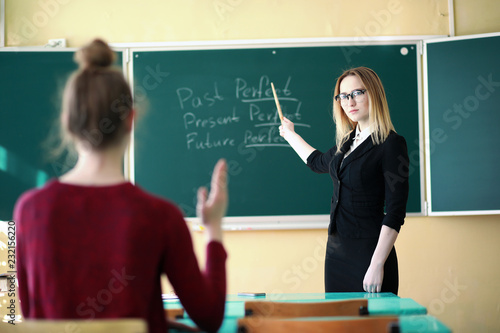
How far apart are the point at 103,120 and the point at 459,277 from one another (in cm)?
353

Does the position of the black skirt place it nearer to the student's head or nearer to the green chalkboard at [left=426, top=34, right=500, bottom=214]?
the student's head


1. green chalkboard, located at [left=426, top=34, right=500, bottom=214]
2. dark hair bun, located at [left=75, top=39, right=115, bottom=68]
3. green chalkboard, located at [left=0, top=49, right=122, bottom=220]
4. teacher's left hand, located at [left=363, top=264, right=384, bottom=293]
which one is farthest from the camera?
green chalkboard, located at [left=0, top=49, right=122, bottom=220]

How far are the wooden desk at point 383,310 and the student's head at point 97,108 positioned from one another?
2.11ft

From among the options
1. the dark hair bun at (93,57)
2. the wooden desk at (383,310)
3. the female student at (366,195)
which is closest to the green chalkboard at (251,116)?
the female student at (366,195)

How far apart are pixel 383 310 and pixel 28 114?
3173 mm

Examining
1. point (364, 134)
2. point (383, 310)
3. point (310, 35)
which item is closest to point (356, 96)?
point (364, 134)

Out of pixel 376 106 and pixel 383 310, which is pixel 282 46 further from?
pixel 383 310

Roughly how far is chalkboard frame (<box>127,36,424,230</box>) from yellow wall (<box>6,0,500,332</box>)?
67 millimetres

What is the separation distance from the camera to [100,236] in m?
1.01

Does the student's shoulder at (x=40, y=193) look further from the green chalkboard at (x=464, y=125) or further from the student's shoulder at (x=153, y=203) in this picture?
the green chalkboard at (x=464, y=125)

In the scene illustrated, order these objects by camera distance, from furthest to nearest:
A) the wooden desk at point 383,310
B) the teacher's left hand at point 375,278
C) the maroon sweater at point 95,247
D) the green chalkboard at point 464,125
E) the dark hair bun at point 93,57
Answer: the green chalkboard at point 464,125 < the teacher's left hand at point 375,278 < the wooden desk at point 383,310 < the dark hair bun at point 93,57 < the maroon sweater at point 95,247

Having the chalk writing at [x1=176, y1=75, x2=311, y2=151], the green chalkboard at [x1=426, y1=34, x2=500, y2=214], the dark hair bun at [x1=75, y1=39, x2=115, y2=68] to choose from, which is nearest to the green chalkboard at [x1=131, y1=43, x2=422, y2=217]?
the chalk writing at [x1=176, y1=75, x2=311, y2=151]

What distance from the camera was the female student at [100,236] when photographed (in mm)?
1009

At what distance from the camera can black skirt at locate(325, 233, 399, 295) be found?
222cm
